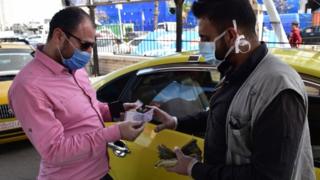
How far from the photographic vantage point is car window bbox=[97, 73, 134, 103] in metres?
3.18

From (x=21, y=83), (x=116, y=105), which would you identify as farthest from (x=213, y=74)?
(x=21, y=83)

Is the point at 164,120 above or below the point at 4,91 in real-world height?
above

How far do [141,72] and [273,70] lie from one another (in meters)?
1.67

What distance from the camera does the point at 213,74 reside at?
8.60 feet

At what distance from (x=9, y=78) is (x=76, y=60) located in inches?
207

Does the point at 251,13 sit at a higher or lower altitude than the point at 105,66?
higher

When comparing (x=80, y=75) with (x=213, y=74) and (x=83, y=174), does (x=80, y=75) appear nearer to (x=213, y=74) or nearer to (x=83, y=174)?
(x=83, y=174)

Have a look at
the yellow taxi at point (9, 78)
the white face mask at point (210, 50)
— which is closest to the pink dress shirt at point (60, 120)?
the white face mask at point (210, 50)

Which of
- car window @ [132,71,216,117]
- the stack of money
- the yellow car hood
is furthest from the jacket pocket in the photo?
the yellow car hood

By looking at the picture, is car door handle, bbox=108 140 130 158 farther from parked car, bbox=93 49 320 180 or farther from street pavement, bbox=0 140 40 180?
street pavement, bbox=0 140 40 180

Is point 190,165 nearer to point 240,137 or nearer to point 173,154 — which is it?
point 173,154

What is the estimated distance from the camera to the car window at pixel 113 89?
3178mm

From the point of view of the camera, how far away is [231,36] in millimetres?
1546

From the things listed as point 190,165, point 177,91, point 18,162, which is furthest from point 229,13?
point 18,162
